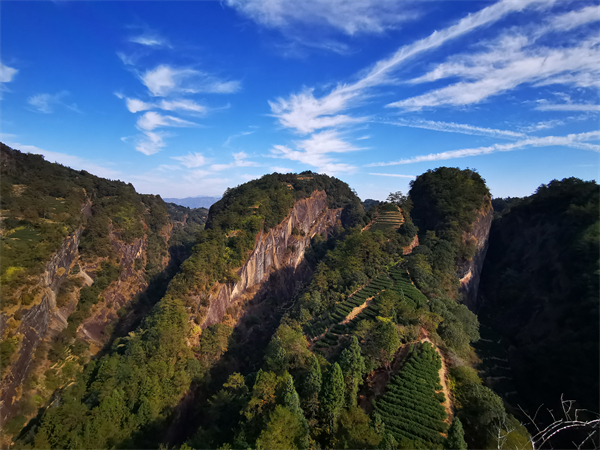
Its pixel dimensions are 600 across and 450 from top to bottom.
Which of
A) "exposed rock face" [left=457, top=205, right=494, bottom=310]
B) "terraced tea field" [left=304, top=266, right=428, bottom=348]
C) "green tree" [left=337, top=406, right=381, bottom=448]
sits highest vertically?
"exposed rock face" [left=457, top=205, right=494, bottom=310]

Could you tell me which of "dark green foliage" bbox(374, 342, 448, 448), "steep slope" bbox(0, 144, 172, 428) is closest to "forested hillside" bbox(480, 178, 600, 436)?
"dark green foliage" bbox(374, 342, 448, 448)

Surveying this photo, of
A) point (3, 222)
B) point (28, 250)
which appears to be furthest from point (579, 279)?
point (3, 222)

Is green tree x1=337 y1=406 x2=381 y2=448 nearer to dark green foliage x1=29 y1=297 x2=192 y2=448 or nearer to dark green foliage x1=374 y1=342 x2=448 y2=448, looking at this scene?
dark green foliage x1=374 y1=342 x2=448 y2=448

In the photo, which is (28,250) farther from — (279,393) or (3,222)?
(279,393)

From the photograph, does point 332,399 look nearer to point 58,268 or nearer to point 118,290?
point 58,268

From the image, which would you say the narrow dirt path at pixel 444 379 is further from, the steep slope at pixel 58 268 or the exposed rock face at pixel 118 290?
the exposed rock face at pixel 118 290

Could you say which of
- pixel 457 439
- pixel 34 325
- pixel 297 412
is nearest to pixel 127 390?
pixel 34 325

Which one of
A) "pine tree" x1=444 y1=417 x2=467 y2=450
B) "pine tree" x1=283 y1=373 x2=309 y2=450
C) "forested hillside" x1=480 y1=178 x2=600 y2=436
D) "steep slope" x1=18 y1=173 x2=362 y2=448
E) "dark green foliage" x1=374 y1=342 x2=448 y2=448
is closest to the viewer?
"pine tree" x1=444 y1=417 x2=467 y2=450
